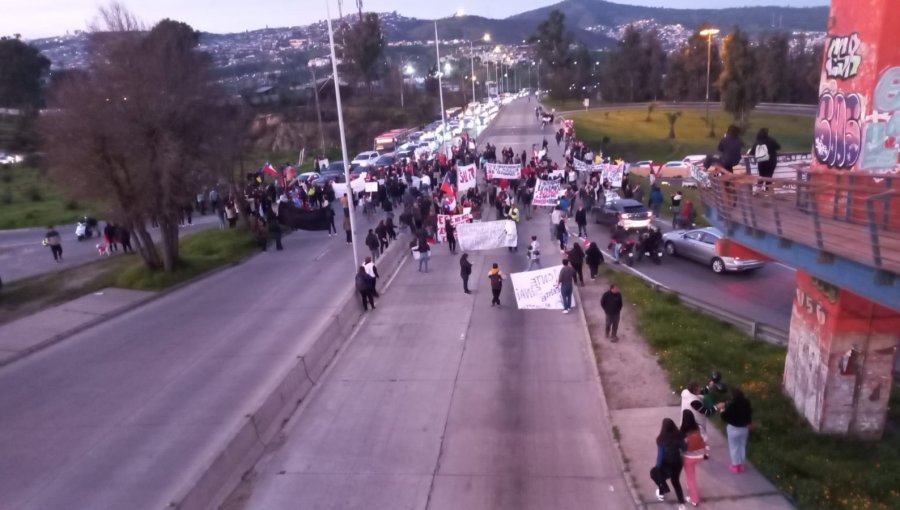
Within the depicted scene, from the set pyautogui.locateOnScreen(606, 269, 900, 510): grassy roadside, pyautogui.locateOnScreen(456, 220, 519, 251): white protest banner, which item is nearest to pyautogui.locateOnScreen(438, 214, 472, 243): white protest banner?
pyautogui.locateOnScreen(456, 220, 519, 251): white protest banner

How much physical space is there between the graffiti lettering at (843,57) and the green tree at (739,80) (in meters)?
57.5

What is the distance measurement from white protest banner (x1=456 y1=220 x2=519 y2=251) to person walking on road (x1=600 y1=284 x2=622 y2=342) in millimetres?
8821

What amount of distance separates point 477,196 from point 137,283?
13.7m

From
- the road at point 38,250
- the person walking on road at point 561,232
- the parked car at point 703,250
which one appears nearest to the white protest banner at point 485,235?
the person walking on road at point 561,232

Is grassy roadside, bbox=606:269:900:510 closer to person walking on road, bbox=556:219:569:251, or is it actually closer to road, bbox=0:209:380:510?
person walking on road, bbox=556:219:569:251

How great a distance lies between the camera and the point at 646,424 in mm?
11367

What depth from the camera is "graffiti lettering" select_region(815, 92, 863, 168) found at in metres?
9.73

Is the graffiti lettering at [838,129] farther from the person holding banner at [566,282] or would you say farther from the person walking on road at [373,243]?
the person walking on road at [373,243]

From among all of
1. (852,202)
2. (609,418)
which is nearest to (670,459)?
(609,418)

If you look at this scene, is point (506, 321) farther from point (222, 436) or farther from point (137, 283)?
point (137, 283)

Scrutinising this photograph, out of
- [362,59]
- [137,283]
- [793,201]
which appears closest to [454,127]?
[362,59]

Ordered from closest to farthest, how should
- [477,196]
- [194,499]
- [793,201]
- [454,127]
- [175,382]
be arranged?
[194,499] < [793,201] < [175,382] < [477,196] < [454,127]

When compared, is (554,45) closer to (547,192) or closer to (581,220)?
(547,192)

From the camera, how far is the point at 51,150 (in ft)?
72.3
